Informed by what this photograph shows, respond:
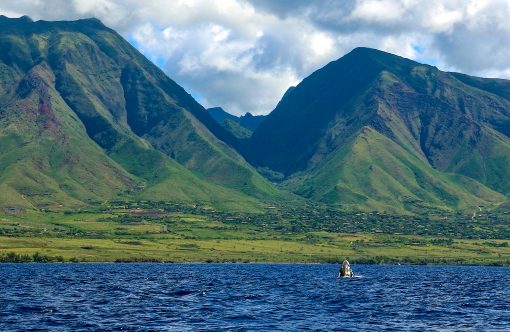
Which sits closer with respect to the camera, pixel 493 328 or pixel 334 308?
pixel 493 328

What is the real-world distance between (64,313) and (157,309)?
53.3 ft

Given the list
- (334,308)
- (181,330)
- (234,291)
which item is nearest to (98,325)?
(181,330)

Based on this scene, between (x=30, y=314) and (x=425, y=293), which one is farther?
(x=425, y=293)

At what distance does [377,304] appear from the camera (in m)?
152

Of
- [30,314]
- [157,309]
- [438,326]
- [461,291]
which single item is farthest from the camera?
[461,291]

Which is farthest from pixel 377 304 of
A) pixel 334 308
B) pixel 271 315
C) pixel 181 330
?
pixel 181 330

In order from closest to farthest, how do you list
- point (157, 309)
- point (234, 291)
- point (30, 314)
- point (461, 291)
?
point (30, 314)
point (157, 309)
point (234, 291)
point (461, 291)

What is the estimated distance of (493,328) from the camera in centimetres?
Result: 11262

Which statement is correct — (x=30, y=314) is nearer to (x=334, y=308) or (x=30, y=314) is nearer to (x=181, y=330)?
(x=181, y=330)

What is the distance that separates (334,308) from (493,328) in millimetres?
36388

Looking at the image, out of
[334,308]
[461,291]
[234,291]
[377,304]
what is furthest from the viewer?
[461,291]

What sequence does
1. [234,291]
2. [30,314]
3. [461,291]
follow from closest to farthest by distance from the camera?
→ 1. [30,314]
2. [234,291]
3. [461,291]

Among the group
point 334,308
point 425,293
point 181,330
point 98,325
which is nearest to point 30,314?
point 98,325

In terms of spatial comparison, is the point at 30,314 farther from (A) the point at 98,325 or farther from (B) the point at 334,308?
(B) the point at 334,308
